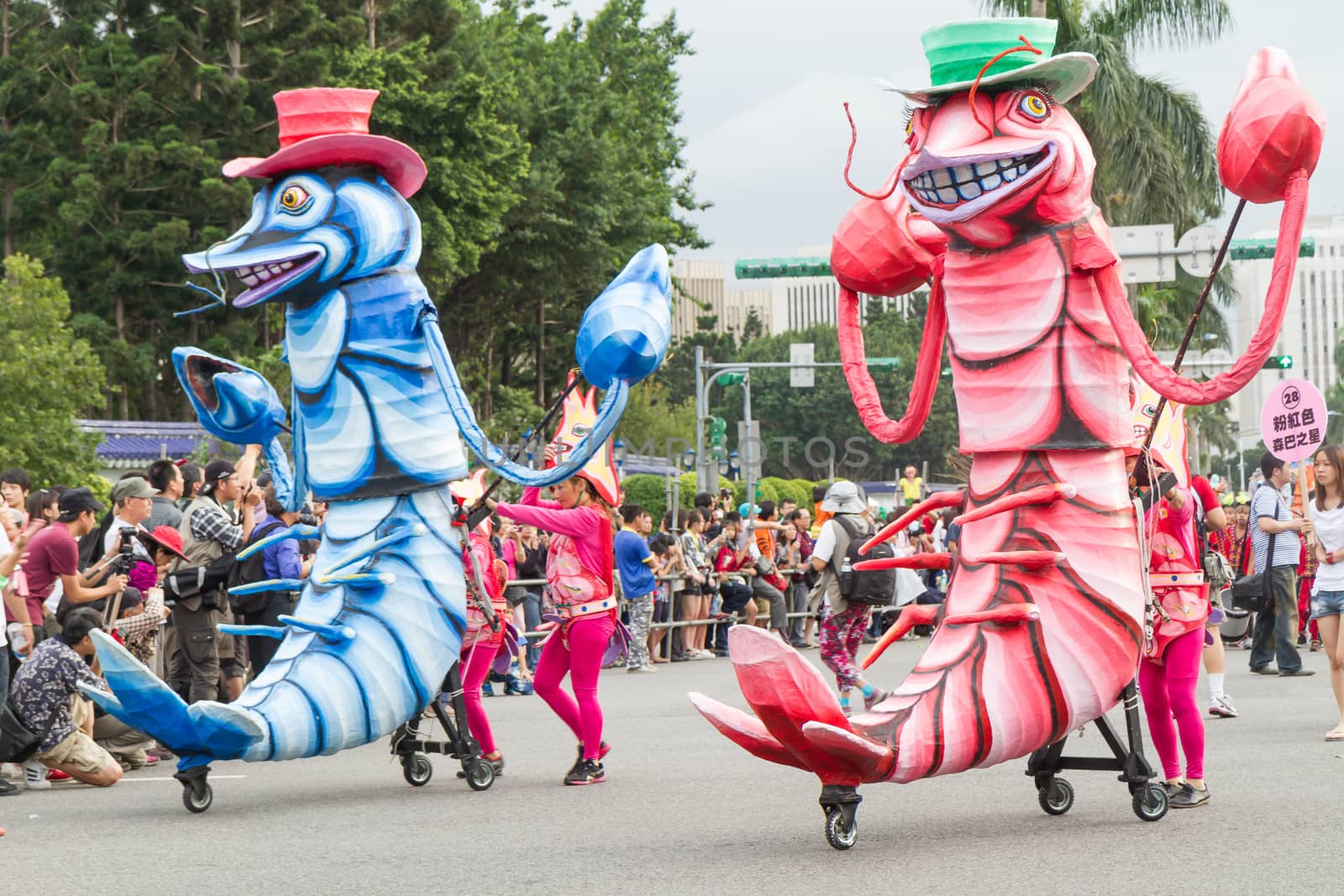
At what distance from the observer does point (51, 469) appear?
26703 millimetres

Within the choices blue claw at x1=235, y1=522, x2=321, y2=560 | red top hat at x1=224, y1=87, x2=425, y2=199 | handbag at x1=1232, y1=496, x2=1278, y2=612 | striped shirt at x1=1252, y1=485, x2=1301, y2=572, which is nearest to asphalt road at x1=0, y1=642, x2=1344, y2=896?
blue claw at x1=235, y1=522, x2=321, y2=560

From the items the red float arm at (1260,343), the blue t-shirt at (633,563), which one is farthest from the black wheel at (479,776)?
the blue t-shirt at (633,563)

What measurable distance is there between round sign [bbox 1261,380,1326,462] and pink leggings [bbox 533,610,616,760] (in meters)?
6.78

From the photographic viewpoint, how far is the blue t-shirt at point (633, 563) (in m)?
14.7

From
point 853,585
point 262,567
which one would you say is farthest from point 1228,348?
point 262,567

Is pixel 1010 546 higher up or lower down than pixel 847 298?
lower down

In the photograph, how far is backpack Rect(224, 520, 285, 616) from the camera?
413 inches

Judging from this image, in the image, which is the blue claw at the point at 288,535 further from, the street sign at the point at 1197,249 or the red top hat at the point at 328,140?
the street sign at the point at 1197,249

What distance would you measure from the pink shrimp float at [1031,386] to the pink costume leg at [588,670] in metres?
2.30

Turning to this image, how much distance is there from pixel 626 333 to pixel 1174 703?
118 inches

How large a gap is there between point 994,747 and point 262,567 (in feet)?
17.2

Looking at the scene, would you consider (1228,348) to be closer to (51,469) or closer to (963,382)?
(51,469)

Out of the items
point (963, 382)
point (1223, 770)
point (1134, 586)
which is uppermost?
point (963, 382)

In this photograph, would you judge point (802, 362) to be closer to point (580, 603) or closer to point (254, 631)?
point (580, 603)
